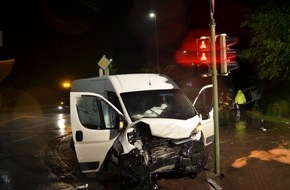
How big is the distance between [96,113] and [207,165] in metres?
2.81

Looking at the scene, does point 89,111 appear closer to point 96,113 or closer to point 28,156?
point 96,113

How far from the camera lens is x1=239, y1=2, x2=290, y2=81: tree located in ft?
58.1

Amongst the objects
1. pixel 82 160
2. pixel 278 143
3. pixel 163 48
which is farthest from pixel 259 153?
pixel 163 48

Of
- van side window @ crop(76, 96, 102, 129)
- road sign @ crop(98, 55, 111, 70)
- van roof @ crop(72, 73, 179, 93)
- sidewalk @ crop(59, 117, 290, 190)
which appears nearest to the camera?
sidewalk @ crop(59, 117, 290, 190)

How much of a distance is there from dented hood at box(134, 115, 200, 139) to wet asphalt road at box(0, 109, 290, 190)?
1011mm

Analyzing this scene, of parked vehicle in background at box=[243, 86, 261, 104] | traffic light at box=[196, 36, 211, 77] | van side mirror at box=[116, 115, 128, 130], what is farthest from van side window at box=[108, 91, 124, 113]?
parked vehicle in background at box=[243, 86, 261, 104]

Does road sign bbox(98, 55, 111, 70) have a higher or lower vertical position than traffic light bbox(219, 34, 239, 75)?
higher

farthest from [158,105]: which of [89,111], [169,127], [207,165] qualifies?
[207,165]

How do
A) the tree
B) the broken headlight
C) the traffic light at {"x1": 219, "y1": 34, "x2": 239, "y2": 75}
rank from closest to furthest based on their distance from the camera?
the broken headlight, the traffic light at {"x1": 219, "y1": 34, "x2": 239, "y2": 75}, the tree

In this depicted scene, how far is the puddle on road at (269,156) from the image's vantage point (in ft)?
31.5

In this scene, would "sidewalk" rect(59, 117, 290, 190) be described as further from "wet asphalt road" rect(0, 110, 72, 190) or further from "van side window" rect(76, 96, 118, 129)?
"van side window" rect(76, 96, 118, 129)

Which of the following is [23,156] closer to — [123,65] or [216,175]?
[216,175]

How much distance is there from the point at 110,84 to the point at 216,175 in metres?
2.95

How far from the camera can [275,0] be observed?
18.2 meters
